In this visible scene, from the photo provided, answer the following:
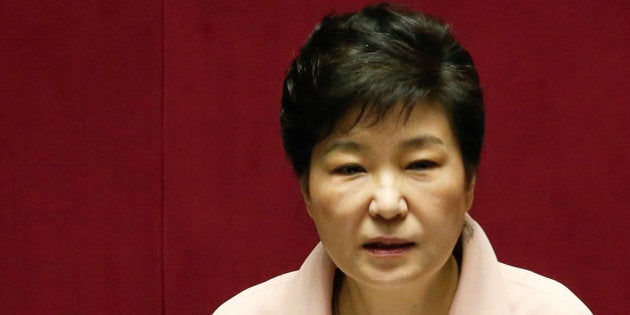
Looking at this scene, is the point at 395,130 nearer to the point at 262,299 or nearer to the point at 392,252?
the point at 392,252

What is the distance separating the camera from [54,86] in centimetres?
141

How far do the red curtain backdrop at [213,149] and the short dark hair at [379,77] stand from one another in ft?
0.96

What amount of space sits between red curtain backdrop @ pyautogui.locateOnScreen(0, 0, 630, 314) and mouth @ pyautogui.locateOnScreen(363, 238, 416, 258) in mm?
369

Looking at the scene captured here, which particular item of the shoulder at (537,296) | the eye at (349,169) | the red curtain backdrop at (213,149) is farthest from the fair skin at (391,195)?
the red curtain backdrop at (213,149)

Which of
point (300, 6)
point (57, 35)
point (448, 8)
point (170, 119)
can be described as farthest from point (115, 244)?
point (448, 8)

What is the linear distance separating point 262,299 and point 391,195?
291 mm

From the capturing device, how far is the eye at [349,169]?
103cm

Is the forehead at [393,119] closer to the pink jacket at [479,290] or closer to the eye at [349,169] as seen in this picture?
the eye at [349,169]

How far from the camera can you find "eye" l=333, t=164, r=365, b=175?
3.39 ft

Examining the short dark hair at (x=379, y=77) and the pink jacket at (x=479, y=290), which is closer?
the short dark hair at (x=379, y=77)

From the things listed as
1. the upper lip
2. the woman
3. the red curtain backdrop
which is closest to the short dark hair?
the woman

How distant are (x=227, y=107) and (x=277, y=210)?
149 millimetres

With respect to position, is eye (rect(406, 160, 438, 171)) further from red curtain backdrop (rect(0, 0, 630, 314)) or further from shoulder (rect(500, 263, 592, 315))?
red curtain backdrop (rect(0, 0, 630, 314))

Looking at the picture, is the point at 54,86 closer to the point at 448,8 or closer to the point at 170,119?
the point at 170,119
